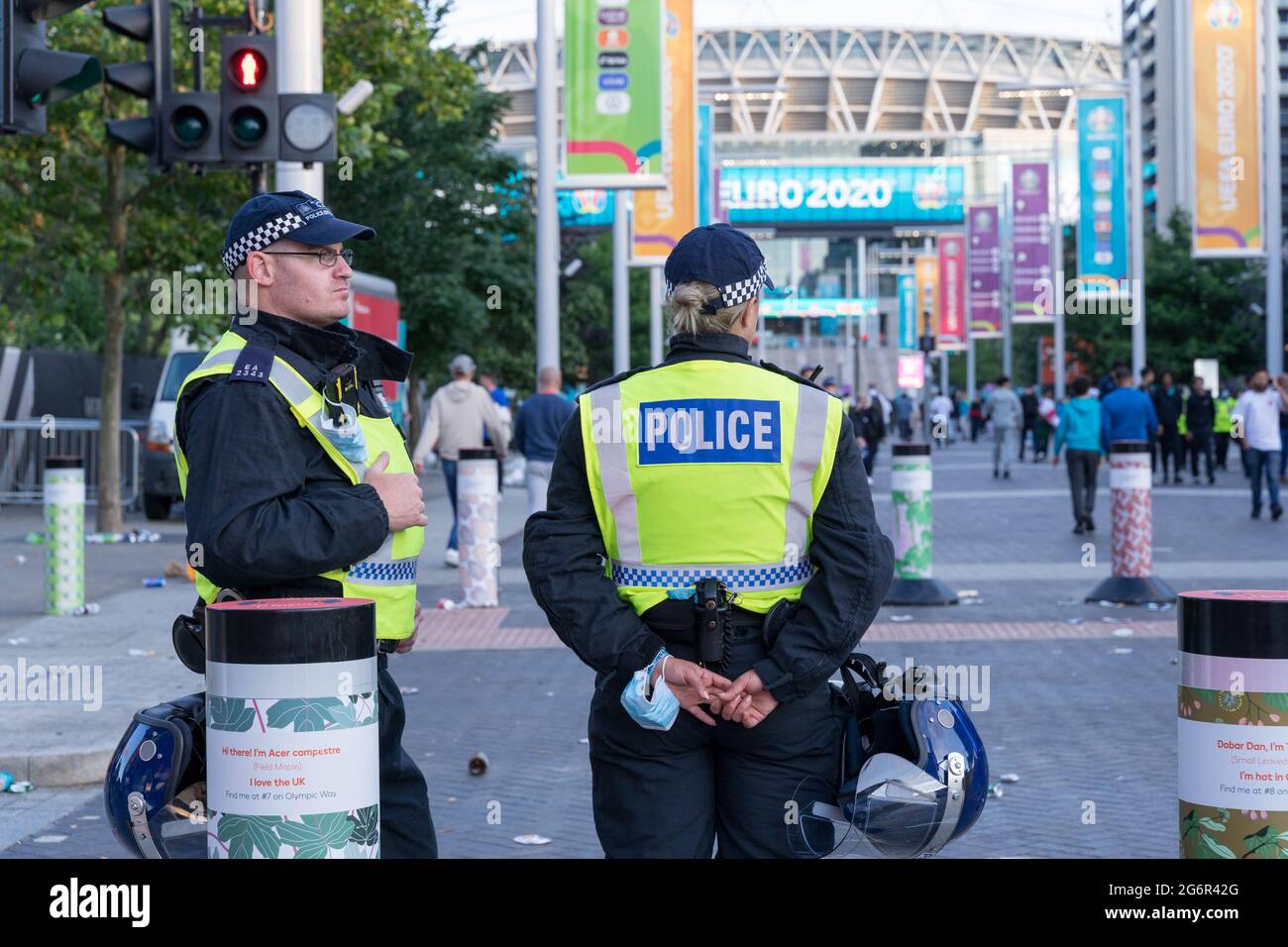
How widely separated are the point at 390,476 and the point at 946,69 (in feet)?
521

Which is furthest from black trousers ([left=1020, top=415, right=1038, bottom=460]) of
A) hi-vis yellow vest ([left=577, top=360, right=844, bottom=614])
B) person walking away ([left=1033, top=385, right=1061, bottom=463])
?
hi-vis yellow vest ([left=577, top=360, right=844, bottom=614])

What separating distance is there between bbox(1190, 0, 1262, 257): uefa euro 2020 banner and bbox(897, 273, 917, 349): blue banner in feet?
140

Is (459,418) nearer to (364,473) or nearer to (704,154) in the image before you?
(364,473)

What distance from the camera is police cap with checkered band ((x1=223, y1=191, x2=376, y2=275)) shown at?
12.8 feet

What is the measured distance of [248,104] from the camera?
957 centimetres

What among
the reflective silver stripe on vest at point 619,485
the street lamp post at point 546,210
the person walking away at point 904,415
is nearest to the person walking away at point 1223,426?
the street lamp post at point 546,210

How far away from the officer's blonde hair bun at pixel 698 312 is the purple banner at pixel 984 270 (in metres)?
51.7

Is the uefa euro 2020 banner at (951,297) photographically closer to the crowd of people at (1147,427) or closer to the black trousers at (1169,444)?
the crowd of people at (1147,427)

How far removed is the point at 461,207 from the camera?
33.4 meters

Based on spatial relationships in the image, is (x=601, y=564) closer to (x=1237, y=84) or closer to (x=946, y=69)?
(x=1237, y=84)

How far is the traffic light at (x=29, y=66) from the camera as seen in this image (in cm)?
744

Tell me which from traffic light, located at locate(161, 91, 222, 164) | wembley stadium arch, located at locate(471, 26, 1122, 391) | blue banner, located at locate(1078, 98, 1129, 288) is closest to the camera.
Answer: traffic light, located at locate(161, 91, 222, 164)

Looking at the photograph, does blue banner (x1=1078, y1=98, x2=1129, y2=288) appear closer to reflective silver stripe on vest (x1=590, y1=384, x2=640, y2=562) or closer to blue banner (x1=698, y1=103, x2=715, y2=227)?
blue banner (x1=698, y1=103, x2=715, y2=227)

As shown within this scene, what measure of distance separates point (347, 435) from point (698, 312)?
783 mm
